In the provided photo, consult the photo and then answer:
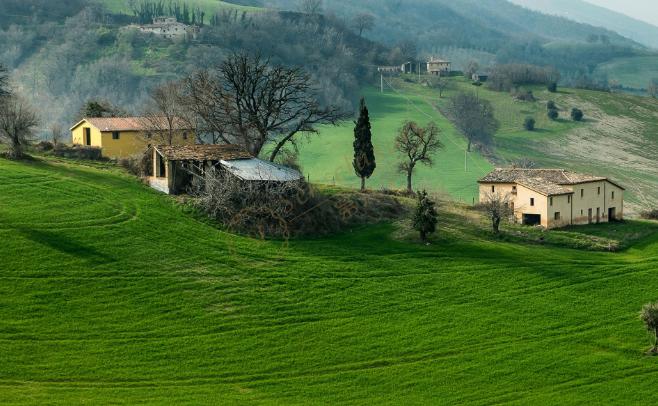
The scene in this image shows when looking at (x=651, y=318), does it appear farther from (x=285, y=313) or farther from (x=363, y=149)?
Result: (x=363, y=149)

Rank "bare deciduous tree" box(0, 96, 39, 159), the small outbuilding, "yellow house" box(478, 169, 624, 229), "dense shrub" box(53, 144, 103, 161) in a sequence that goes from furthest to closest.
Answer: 1. "dense shrub" box(53, 144, 103, 161)
2. "yellow house" box(478, 169, 624, 229)
3. "bare deciduous tree" box(0, 96, 39, 159)
4. the small outbuilding

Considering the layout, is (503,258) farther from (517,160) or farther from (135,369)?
(517,160)

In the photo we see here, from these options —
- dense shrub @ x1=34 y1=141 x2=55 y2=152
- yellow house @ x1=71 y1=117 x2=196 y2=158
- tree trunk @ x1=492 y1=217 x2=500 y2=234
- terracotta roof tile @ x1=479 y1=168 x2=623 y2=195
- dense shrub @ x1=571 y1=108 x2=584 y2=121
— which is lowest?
tree trunk @ x1=492 y1=217 x2=500 y2=234

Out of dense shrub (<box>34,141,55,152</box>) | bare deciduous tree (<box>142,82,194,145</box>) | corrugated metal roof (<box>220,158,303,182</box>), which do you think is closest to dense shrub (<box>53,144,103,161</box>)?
dense shrub (<box>34,141,55,152</box>)

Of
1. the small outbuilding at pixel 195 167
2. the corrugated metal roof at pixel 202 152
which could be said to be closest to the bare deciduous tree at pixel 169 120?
the corrugated metal roof at pixel 202 152

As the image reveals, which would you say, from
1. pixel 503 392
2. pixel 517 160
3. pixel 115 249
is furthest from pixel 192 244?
pixel 517 160

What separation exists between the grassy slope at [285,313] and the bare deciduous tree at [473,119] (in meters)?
89.3

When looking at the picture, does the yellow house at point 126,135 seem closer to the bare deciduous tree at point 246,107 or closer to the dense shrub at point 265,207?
the bare deciduous tree at point 246,107

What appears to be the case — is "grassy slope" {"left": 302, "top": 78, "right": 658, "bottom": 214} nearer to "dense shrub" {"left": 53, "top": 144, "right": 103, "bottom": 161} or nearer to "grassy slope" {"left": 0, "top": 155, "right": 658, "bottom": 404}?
"dense shrub" {"left": 53, "top": 144, "right": 103, "bottom": 161}

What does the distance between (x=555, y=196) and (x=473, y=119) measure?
8848 centimetres

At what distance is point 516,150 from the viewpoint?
171750mm

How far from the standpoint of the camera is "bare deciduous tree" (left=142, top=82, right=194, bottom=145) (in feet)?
286

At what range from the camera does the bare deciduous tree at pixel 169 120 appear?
286 feet

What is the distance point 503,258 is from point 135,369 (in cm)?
3007
